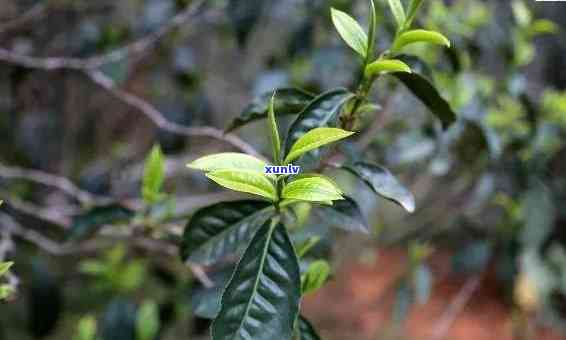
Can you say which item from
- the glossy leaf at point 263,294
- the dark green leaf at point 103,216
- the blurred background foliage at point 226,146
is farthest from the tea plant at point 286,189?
the dark green leaf at point 103,216

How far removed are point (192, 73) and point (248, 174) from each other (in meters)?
1.14

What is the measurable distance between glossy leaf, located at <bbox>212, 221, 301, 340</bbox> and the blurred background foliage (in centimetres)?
26

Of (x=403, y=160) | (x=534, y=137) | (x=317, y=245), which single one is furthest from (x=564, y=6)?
(x=317, y=245)

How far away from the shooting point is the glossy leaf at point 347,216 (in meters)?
0.67

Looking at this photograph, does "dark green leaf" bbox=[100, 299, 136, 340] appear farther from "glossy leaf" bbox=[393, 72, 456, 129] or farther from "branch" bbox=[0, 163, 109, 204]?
"glossy leaf" bbox=[393, 72, 456, 129]

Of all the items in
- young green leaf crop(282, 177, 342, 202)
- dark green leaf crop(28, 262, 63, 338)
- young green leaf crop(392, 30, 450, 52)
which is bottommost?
dark green leaf crop(28, 262, 63, 338)

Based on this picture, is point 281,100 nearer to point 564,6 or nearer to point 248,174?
point 248,174

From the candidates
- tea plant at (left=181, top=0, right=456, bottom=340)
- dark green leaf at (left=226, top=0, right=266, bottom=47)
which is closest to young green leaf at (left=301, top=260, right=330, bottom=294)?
tea plant at (left=181, top=0, right=456, bottom=340)

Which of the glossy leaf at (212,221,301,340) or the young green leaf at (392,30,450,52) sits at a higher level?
the young green leaf at (392,30,450,52)

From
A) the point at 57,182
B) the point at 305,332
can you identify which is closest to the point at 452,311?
the point at 57,182

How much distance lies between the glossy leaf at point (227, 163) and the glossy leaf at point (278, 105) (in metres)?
0.12

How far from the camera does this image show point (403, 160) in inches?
53.3

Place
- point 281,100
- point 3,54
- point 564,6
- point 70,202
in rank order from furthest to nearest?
point 564,6 → point 70,202 → point 3,54 → point 281,100

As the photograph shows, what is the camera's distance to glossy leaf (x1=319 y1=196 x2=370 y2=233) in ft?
2.19
